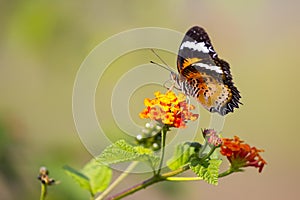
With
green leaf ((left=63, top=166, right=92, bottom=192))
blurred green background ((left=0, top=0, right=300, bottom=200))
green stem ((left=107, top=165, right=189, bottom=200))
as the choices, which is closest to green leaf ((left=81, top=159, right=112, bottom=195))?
green leaf ((left=63, top=166, right=92, bottom=192))

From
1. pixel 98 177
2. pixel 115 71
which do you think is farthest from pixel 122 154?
pixel 115 71

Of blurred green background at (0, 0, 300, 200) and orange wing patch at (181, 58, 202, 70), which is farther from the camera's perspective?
blurred green background at (0, 0, 300, 200)

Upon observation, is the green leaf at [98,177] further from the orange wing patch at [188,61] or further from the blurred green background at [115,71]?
the blurred green background at [115,71]

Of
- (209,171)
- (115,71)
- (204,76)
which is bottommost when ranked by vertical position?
(209,171)

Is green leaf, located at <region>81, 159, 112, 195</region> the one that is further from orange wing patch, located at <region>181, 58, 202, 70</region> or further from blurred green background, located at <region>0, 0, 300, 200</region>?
blurred green background, located at <region>0, 0, 300, 200</region>

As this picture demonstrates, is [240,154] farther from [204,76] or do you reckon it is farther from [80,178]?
[80,178]
